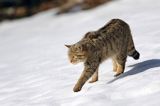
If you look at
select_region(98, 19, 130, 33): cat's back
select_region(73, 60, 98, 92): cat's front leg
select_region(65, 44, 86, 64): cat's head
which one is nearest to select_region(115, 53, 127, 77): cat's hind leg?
select_region(98, 19, 130, 33): cat's back

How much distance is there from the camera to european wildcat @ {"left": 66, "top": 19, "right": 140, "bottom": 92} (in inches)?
320

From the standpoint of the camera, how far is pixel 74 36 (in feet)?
55.6

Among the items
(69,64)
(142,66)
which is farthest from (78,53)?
(69,64)

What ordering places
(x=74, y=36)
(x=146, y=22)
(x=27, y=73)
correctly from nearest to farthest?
(x=27, y=73), (x=146, y=22), (x=74, y=36)

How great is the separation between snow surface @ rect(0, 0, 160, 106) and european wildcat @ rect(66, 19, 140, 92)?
8.3 inches

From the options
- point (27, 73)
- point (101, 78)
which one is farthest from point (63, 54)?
point (101, 78)

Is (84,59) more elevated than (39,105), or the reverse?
(84,59)

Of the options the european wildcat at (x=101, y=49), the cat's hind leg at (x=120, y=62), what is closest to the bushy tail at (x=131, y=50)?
the european wildcat at (x=101, y=49)

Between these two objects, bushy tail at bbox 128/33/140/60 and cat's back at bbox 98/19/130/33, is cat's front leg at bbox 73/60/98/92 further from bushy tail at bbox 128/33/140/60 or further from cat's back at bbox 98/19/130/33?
bushy tail at bbox 128/33/140/60

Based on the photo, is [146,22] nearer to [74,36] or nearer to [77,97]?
[74,36]

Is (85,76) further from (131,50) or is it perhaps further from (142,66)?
(131,50)

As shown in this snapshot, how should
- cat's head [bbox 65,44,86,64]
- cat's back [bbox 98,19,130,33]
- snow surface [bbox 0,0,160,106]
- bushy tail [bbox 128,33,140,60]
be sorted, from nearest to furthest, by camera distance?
snow surface [bbox 0,0,160,106], cat's head [bbox 65,44,86,64], cat's back [bbox 98,19,130,33], bushy tail [bbox 128,33,140,60]

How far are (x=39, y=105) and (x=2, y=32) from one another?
16.7 metres

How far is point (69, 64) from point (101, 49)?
3299mm
